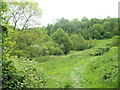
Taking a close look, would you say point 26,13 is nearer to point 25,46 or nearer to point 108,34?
point 25,46

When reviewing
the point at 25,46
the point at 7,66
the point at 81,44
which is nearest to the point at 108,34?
the point at 81,44

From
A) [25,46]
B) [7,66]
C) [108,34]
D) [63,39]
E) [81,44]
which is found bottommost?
[81,44]

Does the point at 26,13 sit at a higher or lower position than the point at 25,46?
higher

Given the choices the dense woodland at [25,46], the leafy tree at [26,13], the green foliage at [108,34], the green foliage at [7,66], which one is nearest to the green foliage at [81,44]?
the dense woodland at [25,46]

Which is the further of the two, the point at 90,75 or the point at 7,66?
the point at 90,75

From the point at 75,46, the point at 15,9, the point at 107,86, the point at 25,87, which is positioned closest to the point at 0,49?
the point at 25,87

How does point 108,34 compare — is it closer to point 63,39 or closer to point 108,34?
point 108,34

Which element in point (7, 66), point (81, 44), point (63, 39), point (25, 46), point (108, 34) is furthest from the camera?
point (108, 34)

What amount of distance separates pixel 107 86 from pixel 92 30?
104 m

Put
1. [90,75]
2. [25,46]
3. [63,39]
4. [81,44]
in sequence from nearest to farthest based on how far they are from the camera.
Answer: [90,75] → [25,46] → [63,39] → [81,44]

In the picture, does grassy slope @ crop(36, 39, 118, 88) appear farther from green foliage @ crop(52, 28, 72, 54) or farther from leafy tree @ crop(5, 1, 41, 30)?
green foliage @ crop(52, 28, 72, 54)

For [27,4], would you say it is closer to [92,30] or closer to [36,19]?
[36,19]

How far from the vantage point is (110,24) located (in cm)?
11250

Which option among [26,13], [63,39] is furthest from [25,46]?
[63,39]
